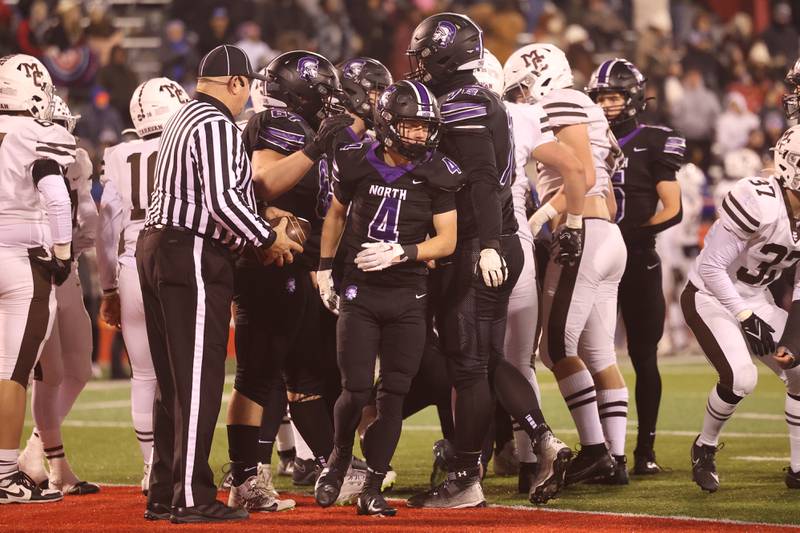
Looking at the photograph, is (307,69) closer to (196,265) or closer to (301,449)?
(196,265)

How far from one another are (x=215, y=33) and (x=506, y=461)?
10084mm

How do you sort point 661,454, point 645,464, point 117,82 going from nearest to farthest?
point 645,464
point 661,454
point 117,82

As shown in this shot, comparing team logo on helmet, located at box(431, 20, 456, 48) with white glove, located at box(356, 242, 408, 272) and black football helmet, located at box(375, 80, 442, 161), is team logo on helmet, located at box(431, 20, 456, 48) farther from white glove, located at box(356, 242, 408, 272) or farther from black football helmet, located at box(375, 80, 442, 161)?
white glove, located at box(356, 242, 408, 272)

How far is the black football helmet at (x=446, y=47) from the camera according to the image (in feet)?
19.4

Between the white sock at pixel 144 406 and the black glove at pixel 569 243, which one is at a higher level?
the black glove at pixel 569 243

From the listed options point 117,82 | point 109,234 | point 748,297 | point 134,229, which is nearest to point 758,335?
point 748,297

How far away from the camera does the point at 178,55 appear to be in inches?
612

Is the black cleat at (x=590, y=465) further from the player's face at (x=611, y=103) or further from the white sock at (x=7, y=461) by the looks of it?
the white sock at (x=7, y=461)

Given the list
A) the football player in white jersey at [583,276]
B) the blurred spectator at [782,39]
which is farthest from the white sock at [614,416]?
the blurred spectator at [782,39]

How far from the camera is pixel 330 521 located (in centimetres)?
547

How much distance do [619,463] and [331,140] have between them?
239 centimetres

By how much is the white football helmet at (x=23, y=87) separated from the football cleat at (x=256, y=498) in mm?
2001

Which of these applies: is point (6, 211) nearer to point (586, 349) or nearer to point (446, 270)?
point (446, 270)

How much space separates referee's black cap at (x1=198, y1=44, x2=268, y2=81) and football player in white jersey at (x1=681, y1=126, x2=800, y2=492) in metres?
2.42
